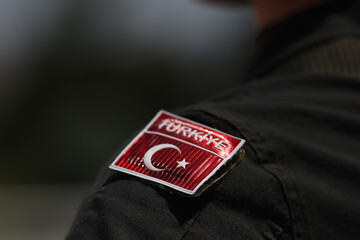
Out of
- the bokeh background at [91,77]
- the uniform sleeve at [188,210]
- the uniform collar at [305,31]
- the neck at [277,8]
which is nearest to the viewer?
the uniform sleeve at [188,210]

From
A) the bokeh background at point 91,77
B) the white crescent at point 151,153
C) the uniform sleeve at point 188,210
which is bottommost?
the bokeh background at point 91,77

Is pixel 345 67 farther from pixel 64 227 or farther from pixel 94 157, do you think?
pixel 94 157

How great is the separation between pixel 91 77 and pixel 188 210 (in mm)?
11623

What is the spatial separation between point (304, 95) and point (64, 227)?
16.3ft

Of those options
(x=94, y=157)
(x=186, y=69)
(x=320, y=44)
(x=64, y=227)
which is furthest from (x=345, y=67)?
(x=186, y=69)

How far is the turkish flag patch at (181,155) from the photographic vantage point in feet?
1.88

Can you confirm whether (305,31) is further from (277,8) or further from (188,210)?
(188,210)

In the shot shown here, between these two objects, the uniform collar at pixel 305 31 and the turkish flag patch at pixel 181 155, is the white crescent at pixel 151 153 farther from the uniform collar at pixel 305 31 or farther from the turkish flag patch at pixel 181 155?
the uniform collar at pixel 305 31

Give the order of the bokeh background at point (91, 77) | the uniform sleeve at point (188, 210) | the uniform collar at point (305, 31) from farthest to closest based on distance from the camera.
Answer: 1. the bokeh background at point (91, 77)
2. the uniform collar at point (305, 31)
3. the uniform sleeve at point (188, 210)

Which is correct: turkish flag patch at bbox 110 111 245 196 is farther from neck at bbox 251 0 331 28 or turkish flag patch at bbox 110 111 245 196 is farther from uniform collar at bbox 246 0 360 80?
neck at bbox 251 0 331 28

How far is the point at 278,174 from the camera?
23.9 inches

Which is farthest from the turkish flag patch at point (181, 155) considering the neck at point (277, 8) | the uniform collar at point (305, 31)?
the neck at point (277, 8)

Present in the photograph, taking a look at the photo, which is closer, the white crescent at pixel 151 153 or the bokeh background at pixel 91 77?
the white crescent at pixel 151 153

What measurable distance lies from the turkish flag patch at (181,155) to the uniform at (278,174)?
0.04ft
